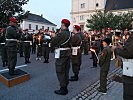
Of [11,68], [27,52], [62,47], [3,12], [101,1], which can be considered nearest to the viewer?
[62,47]

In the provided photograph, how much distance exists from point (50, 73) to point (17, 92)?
11.8 ft

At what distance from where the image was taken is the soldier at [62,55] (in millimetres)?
7754

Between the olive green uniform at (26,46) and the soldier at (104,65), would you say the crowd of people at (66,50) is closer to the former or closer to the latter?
the soldier at (104,65)

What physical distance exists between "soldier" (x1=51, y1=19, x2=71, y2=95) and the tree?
850 inches

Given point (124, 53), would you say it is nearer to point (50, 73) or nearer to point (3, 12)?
point (50, 73)

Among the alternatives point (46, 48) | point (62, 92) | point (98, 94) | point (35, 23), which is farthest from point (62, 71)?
point (35, 23)

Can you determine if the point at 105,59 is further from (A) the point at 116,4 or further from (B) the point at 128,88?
(A) the point at 116,4

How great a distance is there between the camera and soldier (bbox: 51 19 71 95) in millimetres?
7754

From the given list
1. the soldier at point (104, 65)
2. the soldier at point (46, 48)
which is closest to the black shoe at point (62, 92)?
the soldier at point (104, 65)

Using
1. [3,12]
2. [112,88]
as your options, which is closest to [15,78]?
[112,88]

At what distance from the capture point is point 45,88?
8500 millimetres

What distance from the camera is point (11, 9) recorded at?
1174 inches

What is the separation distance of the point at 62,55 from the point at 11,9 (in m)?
23.3

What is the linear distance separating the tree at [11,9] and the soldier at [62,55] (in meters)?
21.6
